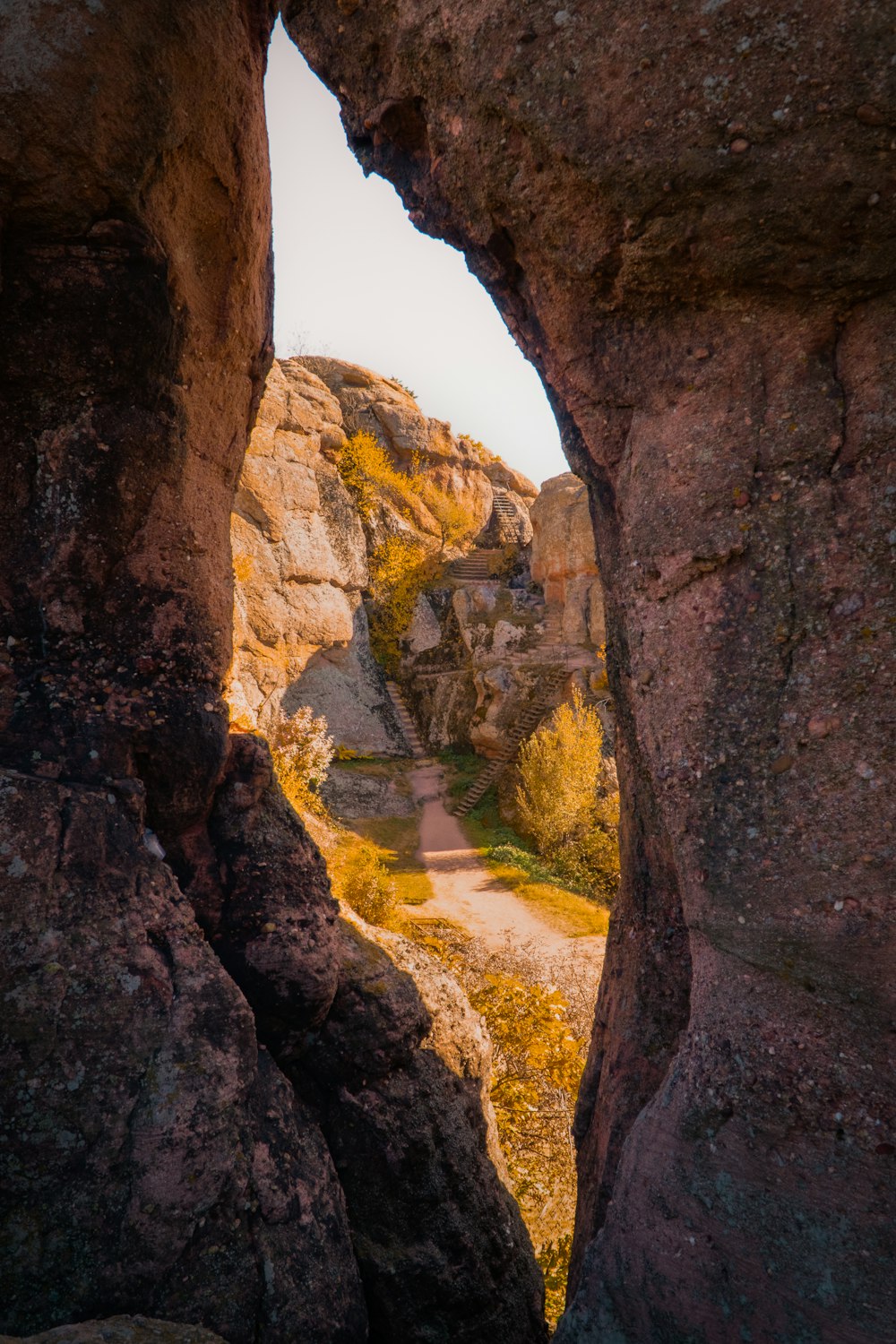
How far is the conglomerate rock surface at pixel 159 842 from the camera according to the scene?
403cm

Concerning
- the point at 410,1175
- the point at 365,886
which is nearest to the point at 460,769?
the point at 365,886

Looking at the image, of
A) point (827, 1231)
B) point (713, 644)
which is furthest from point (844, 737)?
point (827, 1231)

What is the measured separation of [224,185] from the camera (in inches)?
223

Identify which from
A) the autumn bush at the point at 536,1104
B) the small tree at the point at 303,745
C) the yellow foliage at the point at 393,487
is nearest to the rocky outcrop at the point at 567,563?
the yellow foliage at the point at 393,487

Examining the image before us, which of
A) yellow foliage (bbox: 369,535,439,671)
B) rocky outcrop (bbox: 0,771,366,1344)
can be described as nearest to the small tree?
yellow foliage (bbox: 369,535,439,671)

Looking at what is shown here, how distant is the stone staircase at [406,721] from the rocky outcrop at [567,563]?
7.02 metres

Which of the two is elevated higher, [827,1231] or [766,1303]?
[827,1231]

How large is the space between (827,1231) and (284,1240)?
3.02 m

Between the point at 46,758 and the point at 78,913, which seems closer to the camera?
the point at 78,913

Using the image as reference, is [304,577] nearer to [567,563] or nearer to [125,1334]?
[567,563]

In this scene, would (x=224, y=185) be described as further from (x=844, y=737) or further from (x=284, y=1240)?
(x=284, y=1240)

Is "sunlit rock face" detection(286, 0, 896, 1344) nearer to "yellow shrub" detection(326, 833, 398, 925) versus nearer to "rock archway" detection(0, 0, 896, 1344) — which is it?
"rock archway" detection(0, 0, 896, 1344)

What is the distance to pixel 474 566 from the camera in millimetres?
37719

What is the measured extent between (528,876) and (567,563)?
48.6ft
